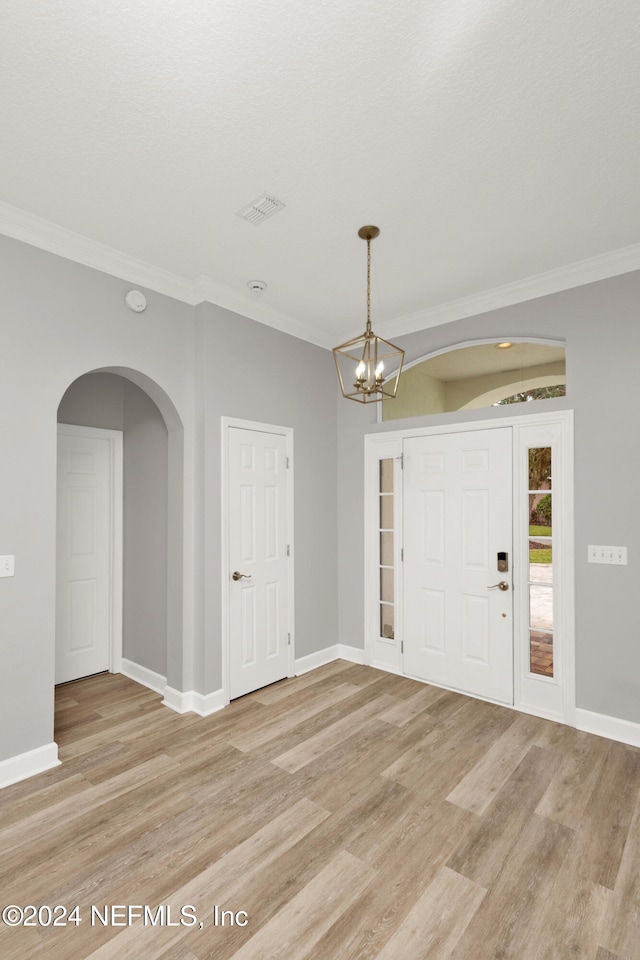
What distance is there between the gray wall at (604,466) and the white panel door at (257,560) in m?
1.98

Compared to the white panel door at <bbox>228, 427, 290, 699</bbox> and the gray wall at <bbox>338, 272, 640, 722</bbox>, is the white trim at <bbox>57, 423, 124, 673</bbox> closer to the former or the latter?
the white panel door at <bbox>228, 427, 290, 699</bbox>

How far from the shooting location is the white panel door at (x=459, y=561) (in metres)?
3.55

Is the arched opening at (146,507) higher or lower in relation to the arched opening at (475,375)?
lower

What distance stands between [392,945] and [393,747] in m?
1.30

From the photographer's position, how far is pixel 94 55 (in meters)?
1.70

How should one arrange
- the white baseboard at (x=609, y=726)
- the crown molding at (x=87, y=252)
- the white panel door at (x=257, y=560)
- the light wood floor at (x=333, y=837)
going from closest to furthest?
the light wood floor at (x=333, y=837)
the crown molding at (x=87, y=252)
the white baseboard at (x=609, y=726)
the white panel door at (x=257, y=560)

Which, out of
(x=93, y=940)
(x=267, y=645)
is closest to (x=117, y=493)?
(x=267, y=645)

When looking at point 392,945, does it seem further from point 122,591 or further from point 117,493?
point 117,493

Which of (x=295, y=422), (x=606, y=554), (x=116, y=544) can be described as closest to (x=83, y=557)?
(x=116, y=544)

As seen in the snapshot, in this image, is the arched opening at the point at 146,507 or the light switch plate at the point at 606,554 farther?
the arched opening at the point at 146,507

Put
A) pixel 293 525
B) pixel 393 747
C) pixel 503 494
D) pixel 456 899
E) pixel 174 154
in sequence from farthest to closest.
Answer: pixel 293 525, pixel 503 494, pixel 393 747, pixel 174 154, pixel 456 899

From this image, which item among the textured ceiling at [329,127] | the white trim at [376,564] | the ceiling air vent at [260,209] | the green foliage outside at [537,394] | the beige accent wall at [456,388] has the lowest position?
the white trim at [376,564]

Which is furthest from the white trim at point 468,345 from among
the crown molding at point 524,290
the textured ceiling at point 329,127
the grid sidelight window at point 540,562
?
the grid sidelight window at point 540,562

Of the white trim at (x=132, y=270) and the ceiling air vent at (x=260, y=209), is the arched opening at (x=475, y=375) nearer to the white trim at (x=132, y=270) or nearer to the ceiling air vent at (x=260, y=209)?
the white trim at (x=132, y=270)
